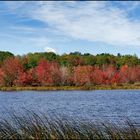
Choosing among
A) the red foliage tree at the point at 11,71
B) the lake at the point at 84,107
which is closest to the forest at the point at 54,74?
the red foliage tree at the point at 11,71

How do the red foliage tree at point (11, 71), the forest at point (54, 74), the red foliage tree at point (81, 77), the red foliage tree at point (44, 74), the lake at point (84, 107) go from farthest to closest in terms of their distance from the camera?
the red foliage tree at point (81, 77) < the red foliage tree at point (44, 74) < the forest at point (54, 74) < the red foliage tree at point (11, 71) < the lake at point (84, 107)

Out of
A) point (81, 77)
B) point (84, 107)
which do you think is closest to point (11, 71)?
point (81, 77)

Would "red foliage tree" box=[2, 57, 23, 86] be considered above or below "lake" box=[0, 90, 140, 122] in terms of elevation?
above

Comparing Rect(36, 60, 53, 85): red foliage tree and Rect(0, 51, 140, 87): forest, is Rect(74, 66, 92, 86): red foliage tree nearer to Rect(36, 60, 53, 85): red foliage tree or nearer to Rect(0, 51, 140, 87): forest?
Rect(0, 51, 140, 87): forest

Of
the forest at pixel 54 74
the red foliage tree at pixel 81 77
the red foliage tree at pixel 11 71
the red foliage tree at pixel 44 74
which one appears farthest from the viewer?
the red foliage tree at pixel 81 77

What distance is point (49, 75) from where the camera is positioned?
11288 cm

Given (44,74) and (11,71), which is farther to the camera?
(44,74)

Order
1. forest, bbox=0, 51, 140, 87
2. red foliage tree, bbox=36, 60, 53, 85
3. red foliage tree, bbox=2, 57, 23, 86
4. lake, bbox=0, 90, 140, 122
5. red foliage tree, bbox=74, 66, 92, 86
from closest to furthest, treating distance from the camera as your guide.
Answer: lake, bbox=0, 90, 140, 122, red foliage tree, bbox=2, 57, 23, 86, forest, bbox=0, 51, 140, 87, red foliage tree, bbox=36, 60, 53, 85, red foliage tree, bbox=74, 66, 92, 86

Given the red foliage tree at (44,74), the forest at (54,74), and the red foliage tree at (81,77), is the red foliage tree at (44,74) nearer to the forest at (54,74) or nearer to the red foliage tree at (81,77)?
the forest at (54,74)

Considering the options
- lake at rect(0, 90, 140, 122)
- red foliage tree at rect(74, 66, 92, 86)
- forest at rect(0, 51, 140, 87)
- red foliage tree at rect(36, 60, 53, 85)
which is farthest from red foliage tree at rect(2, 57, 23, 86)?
lake at rect(0, 90, 140, 122)

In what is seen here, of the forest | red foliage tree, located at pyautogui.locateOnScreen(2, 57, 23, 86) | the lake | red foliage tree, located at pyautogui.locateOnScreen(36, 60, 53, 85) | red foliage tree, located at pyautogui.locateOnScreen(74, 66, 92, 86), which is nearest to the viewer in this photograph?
the lake

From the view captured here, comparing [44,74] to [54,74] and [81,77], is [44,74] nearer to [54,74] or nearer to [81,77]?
[54,74]

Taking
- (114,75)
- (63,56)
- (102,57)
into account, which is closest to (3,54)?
(63,56)

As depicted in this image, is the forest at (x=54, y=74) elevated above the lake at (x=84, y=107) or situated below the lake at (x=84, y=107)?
above
